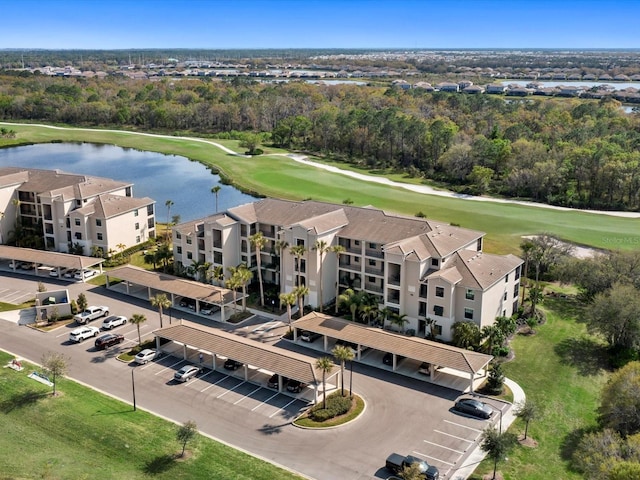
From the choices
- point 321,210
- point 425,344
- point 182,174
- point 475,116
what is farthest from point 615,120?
point 425,344

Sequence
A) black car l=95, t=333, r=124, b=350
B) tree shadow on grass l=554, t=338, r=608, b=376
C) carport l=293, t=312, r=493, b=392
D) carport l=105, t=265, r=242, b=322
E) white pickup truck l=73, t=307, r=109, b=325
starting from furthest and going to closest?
carport l=105, t=265, r=242, b=322 < white pickup truck l=73, t=307, r=109, b=325 < black car l=95, t=333, r=124, b=350 < tree shadow on grass l=554, t=338, r=608, b=376 < carport l=293, t=312, r=493, b=392

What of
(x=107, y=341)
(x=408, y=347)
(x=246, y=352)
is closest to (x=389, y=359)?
(x=408, y=347)

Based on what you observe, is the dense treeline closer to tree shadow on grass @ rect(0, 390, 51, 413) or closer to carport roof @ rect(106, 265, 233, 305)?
carport roof @ rect(106, 265, 233, 305)

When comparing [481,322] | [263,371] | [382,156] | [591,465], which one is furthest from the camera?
[382,156]

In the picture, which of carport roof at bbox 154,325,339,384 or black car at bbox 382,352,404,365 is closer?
carport roof at bbox 154,325,339,384

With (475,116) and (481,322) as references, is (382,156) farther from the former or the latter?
(481,322)

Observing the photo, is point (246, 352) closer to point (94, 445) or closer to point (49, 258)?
point (94, 445)

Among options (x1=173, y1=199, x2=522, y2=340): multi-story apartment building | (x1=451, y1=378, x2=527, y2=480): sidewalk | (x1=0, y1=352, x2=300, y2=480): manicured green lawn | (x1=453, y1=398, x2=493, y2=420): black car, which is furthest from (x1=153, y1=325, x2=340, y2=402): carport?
(x1=451, y1=378, x2=527, y2=480): sidewalk

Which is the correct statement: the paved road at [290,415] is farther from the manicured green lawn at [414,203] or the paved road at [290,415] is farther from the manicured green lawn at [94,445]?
the manicured green lawn at [414,203]
